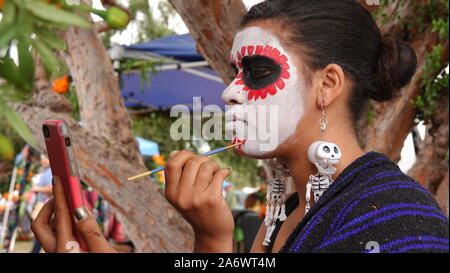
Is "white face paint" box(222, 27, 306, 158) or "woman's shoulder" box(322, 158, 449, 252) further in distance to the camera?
"white face paint" box(222, 27, 306, 158)

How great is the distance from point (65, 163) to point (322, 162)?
72 cm

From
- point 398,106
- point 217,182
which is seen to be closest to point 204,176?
point 217,182

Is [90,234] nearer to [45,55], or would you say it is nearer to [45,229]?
[45,229]

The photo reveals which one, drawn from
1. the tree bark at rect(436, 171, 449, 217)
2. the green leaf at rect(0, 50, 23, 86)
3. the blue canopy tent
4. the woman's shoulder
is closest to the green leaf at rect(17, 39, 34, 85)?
the green leaf at rect(0, 50, 23, 86)

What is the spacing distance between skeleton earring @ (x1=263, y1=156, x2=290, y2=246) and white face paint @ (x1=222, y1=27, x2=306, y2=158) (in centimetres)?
20

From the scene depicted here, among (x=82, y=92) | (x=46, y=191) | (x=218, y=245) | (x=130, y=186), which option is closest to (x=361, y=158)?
(x=218, y=245)

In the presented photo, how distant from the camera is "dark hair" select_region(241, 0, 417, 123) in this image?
5.30 feet

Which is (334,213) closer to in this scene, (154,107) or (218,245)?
(218,245)

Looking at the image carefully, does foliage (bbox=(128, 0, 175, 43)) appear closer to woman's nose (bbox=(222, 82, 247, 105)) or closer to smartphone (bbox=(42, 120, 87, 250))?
woman's nose (bbox=(222, 82, 247, 105))

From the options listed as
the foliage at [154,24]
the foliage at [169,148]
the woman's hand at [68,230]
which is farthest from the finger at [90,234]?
the foliage at [154,24]

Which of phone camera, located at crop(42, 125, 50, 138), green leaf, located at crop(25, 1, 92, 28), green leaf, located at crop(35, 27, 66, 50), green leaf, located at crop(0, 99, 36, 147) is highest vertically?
green leaf, located at crop(25, 1, 92, 28)

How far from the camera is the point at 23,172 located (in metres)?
7.90
